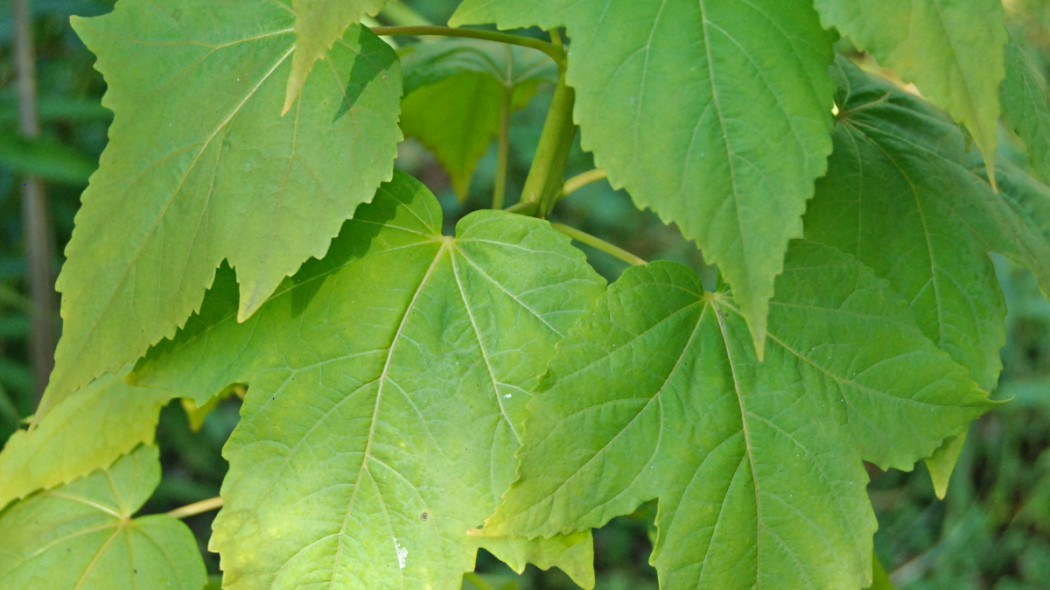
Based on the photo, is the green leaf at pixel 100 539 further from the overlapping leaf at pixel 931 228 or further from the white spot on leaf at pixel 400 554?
the overlapping leaf at pixel 931 228

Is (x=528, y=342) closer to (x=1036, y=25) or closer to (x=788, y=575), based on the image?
(x=788, y=575)

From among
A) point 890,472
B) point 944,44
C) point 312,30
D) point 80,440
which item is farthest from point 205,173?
point 890,472

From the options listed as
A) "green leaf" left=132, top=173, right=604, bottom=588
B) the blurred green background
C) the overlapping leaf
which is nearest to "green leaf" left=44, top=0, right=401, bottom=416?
"green leaf" left=132, top=173, right=604, bottom=588

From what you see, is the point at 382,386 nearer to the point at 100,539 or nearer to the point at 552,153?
the point at 552,153

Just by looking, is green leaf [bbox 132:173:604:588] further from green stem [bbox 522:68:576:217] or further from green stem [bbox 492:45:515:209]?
green stem [bbox 492:45:515:209]

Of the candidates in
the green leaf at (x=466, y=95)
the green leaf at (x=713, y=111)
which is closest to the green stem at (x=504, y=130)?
the green leaf at (x=466, y=95)
